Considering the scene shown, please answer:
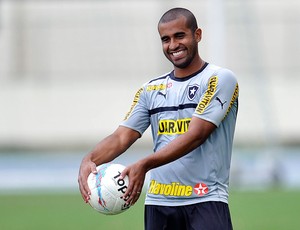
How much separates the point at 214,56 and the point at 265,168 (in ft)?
13.3

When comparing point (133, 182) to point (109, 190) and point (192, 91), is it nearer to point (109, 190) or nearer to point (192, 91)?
point (109, 190)

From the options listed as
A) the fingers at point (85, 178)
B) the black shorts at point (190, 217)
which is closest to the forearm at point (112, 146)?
the fingers at point (85, 178)

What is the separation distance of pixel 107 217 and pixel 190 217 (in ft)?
30.7

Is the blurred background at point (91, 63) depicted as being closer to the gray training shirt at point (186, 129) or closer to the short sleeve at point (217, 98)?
the gray training shirt at point (186, 129)

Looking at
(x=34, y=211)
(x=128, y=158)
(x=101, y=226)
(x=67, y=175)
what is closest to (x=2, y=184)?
(x=67, y=175)

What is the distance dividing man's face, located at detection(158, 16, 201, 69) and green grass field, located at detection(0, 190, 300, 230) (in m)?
7.14

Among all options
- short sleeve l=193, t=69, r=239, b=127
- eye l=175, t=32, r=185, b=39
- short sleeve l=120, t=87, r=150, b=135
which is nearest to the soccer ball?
short sleeve l=120, t=87, r=150, b=135

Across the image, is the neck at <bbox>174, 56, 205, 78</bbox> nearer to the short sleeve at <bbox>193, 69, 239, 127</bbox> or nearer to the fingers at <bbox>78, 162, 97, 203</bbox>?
the short sleeve at <bbox>193, 69, 239, 127</bbox>

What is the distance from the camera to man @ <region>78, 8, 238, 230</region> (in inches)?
242

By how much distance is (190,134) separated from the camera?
603cm

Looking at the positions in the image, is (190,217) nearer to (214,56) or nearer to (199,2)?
(214,56)

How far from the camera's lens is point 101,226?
13.8 m

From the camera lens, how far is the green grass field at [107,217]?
13.8 metres

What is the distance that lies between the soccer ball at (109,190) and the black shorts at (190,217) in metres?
0.33
